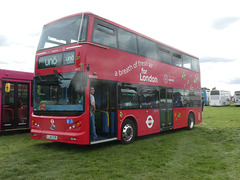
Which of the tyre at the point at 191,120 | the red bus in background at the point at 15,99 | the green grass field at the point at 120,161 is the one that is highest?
the red bus in background at the point at 15,99

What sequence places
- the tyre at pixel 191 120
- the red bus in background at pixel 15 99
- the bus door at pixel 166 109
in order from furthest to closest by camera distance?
the tyre at pixel 191 120
the bus door at pixel 166 109
the red bus in background at pixel 15 99

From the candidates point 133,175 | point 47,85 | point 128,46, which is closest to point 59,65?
point 47,85

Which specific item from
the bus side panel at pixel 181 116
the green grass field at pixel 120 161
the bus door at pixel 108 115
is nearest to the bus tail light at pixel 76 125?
the green grass field at pixel 120 161

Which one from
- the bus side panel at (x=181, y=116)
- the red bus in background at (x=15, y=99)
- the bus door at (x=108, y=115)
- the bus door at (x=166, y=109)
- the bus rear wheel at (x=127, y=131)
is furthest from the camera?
the bus side panel at (x=181, y=116)

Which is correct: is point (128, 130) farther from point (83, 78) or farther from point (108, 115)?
point (83, 78)

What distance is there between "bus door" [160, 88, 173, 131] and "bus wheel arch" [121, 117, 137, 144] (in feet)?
7.51

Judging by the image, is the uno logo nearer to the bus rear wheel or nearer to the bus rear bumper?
the bus rear wheel

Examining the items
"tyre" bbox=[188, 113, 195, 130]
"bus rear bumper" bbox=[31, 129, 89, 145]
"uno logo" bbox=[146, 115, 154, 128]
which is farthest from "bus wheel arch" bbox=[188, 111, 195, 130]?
"bus rear bumper" bbox=[31, 129, 89, 145]

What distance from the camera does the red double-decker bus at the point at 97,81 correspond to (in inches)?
295

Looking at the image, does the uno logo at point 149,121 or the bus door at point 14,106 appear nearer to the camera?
the uno logo at point 149,121

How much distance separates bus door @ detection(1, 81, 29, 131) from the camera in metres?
11.0

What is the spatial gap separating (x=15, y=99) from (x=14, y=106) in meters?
0.32

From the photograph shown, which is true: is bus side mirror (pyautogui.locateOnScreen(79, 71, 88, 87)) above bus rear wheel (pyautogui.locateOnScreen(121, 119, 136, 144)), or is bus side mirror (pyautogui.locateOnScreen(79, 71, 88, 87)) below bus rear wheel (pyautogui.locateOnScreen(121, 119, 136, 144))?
above

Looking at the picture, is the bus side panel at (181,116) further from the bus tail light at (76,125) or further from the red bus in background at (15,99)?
the red bus in background at (15,99)
